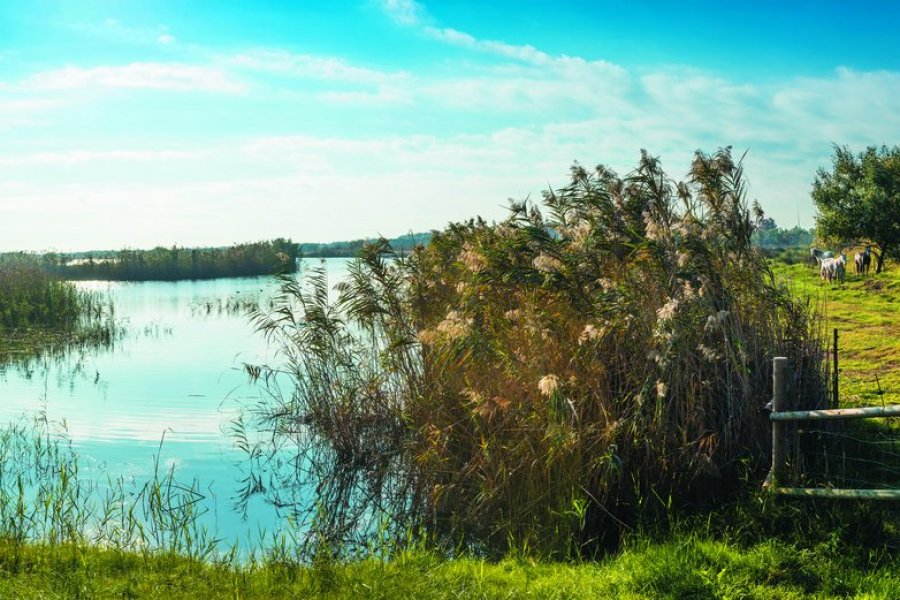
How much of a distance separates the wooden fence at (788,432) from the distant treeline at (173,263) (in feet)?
127

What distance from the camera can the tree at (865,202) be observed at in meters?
34.5

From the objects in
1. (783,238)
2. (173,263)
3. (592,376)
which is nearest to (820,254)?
(592,376)

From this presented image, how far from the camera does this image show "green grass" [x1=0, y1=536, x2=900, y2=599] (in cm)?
606

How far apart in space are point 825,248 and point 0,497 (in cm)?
4256

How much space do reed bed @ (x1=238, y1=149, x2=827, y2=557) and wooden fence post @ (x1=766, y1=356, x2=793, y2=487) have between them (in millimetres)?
283

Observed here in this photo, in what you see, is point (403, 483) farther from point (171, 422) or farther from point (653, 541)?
point (171, 422)

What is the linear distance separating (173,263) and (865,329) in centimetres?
3917

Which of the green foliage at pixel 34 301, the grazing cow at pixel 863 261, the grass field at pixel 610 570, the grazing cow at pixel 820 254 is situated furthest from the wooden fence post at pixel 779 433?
the grazing cow at pixel 820 254

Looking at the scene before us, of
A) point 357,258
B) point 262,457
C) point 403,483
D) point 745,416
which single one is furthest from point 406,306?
point 745,416

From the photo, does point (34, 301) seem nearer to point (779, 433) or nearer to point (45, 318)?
point (45, 318)

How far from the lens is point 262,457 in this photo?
40.6ft

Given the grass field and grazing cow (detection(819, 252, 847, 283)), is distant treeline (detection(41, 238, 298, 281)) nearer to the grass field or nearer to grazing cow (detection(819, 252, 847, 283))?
grazing cow (detection(819, 252, 847, 283))

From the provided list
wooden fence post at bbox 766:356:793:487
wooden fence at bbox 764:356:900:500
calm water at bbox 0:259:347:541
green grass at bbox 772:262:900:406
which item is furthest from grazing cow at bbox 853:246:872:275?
wooden fence post at bbox 766:356:793:487

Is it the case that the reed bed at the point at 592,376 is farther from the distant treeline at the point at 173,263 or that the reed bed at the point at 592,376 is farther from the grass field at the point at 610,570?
the distant treeline at the point at 173,263
